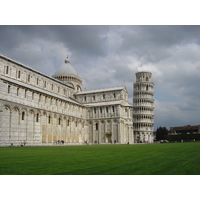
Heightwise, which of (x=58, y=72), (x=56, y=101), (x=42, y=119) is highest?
(x=58, y=72)

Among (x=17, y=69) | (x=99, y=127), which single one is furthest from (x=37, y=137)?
(x=99, y=127)

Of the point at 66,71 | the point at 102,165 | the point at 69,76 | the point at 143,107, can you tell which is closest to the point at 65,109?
the point at 69,76

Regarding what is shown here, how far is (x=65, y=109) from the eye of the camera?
57531mm

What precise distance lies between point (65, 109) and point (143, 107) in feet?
159

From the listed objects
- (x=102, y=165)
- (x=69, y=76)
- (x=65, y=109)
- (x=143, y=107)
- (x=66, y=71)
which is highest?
(x=66, y=71)

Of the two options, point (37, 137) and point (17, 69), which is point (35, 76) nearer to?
point (17, 69)

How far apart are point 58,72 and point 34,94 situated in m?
35.6

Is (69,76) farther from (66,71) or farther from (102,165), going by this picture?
(102,165)

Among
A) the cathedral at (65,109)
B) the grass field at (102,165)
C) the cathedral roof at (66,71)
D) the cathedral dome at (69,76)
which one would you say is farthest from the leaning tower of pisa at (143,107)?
the grass field at (102,165)

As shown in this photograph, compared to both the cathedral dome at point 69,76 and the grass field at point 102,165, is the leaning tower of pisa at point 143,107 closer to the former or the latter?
the cathedral dome at point 69,76

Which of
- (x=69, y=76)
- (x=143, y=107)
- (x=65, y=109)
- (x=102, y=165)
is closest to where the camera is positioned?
(x=102, y=165)

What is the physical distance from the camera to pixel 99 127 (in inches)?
2702

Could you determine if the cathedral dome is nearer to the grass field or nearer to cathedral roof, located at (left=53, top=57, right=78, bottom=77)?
cathedral roof, located at (left=53, top=57, right=78, bottom=77)
